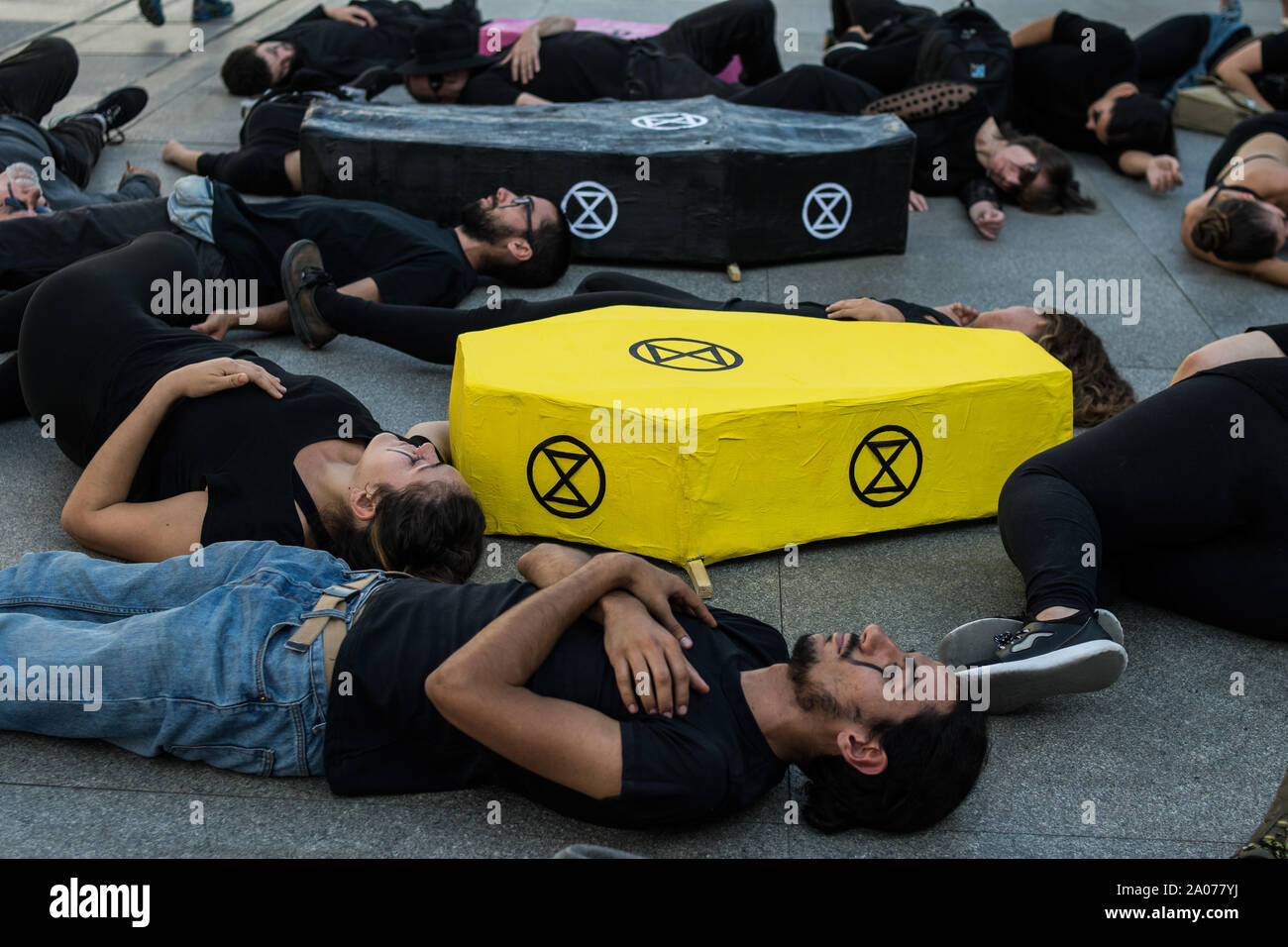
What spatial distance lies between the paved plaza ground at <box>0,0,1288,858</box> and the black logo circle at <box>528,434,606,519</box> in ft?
0.51

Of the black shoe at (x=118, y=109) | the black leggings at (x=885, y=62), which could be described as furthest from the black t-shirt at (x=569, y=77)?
the black shoe at (x=118, y=109)

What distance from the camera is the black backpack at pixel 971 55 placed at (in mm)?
5148

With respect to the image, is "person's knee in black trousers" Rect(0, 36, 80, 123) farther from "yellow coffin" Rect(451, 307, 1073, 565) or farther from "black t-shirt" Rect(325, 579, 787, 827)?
"black t-shirt" Rect(325, 579, 787, 827)

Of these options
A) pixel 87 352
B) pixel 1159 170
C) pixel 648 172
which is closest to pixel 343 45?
pixel 648 172

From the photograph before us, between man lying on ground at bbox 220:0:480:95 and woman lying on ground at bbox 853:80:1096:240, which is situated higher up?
man lying on ground at bbox 220:0:480:95

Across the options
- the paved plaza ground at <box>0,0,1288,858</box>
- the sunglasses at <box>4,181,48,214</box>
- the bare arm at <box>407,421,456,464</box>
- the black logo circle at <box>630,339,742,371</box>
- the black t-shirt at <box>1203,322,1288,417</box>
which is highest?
the black t-shirt at <box>1203,322,1288,417</box>

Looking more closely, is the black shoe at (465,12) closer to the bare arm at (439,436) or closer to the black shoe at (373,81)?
the black shoe at (373,81)

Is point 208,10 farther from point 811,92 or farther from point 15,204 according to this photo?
point 811,92

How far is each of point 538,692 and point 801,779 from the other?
0.54 metres

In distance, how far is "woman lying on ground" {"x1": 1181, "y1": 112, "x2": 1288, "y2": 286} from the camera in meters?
4.20

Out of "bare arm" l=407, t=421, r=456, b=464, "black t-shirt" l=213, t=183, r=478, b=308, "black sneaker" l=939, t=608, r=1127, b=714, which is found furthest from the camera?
"black t-shirt" l=213, t=183, r=478, b=308

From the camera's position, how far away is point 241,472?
2.37m

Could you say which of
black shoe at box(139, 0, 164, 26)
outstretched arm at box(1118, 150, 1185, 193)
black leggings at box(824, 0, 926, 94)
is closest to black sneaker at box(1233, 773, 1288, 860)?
outstretched arm at box(1118, 150, 1185, 193)
